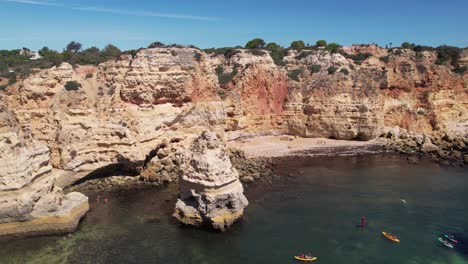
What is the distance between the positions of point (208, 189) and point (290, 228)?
18.4 ft

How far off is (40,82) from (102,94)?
14.5 feet

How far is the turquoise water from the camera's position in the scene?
18969 mm

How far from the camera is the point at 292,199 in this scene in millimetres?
26719

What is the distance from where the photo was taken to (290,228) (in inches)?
868

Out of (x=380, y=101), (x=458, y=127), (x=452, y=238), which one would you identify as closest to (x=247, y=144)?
(x=380, y=101)

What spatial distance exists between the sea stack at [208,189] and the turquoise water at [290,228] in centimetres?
75

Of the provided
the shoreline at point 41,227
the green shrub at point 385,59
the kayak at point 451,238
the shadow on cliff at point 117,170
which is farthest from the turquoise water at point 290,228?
the green shrub at point 385,59

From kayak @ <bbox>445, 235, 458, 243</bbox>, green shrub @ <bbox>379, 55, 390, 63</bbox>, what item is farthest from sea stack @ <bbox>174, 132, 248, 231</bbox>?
green shrub @ <bbox>379, 55, 390, 63</bbox>

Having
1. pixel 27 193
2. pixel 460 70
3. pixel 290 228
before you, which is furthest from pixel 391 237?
pixel 460 70

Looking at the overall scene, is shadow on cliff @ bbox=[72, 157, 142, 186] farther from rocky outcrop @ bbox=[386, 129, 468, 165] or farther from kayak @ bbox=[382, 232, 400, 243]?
rocky outcrop @ bbox=[386, 129, 468, 165]

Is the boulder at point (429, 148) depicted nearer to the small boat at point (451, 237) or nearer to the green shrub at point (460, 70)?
the green shrub at point (460, 70)

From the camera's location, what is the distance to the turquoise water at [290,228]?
1897cm

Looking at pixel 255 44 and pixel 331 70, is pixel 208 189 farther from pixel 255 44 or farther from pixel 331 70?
pixel 255 44

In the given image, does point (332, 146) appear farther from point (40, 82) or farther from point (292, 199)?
point (40, 82)
